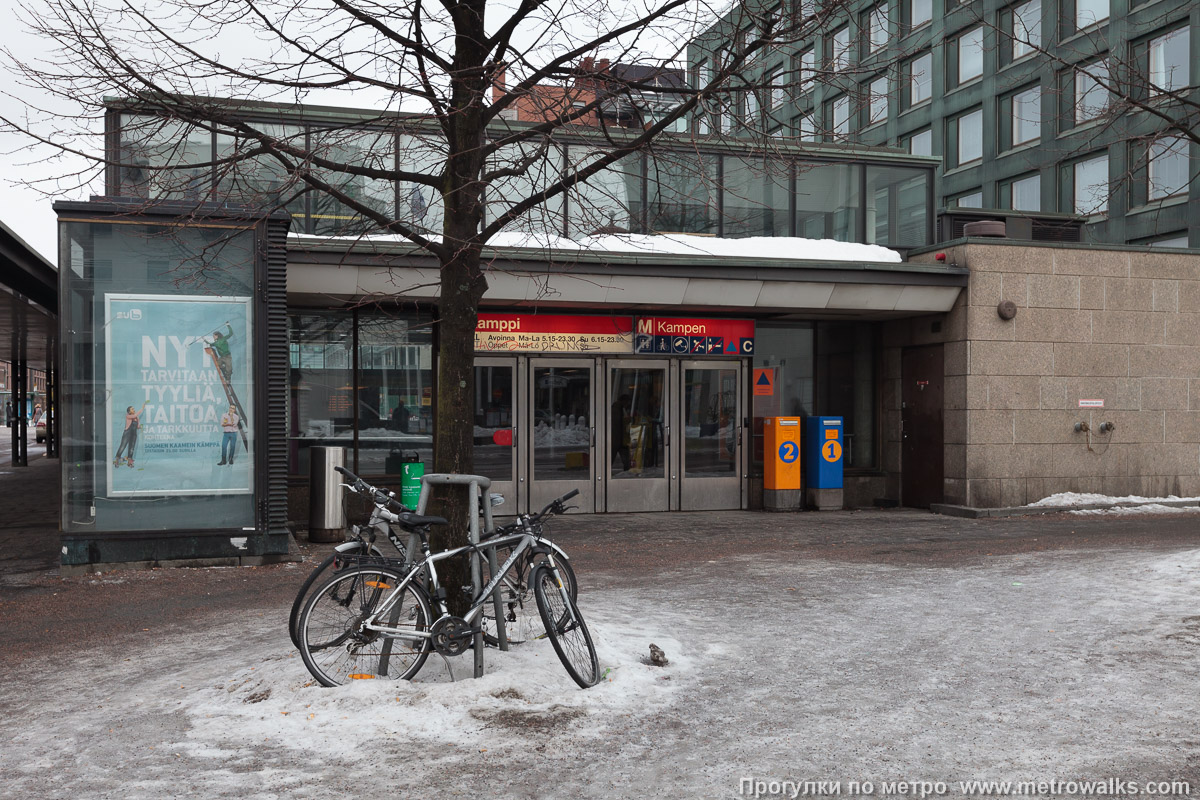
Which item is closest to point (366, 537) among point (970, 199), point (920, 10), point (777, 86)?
point (777, 86)

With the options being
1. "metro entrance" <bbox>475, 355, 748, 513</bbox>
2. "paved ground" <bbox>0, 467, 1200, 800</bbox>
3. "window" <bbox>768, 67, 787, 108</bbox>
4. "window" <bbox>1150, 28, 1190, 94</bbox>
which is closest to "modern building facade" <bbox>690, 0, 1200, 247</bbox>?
"window" <bbox>1150, 28, 1190, 94</bbox>

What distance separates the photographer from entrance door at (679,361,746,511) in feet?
50.5

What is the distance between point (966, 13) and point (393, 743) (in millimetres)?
36970

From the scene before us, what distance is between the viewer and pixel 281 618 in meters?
7.61

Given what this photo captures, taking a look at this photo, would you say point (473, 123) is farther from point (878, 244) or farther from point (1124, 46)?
point (1124, 46)

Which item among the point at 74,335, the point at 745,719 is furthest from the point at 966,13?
the point at 745,719

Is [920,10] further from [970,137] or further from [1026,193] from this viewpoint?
[1026,193]

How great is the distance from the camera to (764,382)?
628 inches

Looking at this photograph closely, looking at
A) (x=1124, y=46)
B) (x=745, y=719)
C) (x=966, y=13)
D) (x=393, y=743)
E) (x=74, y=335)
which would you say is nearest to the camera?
(x=393, y=743)

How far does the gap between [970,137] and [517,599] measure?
118ft

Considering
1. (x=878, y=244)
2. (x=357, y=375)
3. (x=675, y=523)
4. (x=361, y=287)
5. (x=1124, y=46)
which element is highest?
(x=1124, y=46)

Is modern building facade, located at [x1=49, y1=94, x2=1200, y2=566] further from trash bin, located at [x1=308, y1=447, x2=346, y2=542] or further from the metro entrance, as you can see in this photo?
trash bin, located at [x1=308, y1=447, x2=346, y2=542]

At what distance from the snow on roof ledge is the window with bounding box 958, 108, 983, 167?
24.1 m

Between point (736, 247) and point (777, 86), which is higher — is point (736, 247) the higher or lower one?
the higher one
